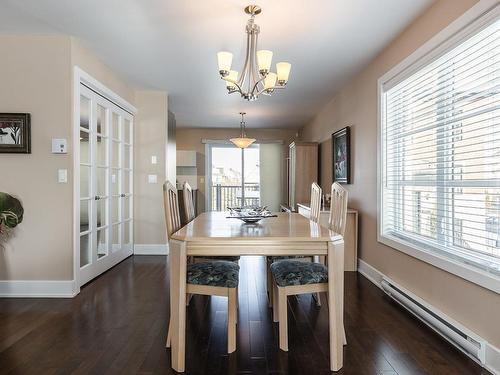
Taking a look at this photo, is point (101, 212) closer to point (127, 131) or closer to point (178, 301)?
point (127, 131)

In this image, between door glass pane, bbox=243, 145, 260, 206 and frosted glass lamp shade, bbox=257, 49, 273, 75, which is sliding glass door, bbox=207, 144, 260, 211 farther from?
frosted glass lamp shade, bbox=257, 49, 273, 75

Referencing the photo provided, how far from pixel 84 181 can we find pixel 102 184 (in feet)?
1.67

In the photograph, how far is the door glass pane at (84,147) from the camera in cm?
346

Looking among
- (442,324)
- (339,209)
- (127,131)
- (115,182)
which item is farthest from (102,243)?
(442,324)

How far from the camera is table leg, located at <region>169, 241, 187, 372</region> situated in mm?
1879

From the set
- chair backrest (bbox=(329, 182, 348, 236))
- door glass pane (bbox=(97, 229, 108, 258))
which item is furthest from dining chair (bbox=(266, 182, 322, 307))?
door glass pane (bbox=(97, 229, 108, 258))

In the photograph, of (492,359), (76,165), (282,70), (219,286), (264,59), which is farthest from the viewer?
(76,165)

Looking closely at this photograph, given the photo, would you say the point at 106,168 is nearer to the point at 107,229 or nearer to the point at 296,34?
the point at 107,229

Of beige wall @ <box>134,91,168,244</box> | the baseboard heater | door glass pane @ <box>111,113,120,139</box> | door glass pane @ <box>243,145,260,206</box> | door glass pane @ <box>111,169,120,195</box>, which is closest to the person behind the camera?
the baseboard heater

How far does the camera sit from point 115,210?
443 cm

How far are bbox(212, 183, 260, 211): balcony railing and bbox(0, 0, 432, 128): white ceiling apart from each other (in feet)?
14.4

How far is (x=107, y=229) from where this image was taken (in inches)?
163

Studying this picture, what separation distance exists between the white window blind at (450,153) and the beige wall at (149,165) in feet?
10.3

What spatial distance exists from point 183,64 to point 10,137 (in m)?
1.86
